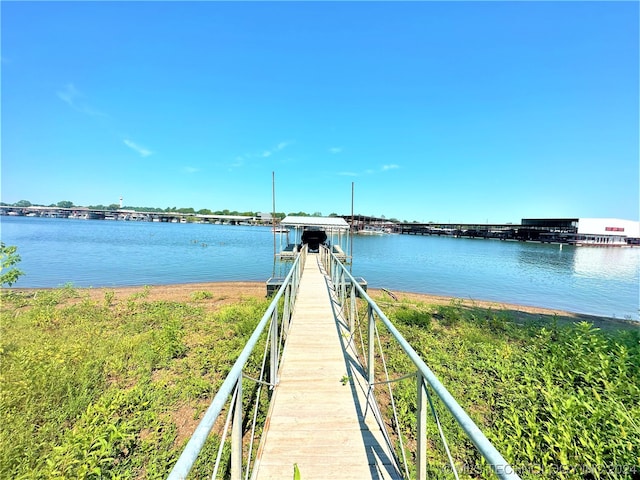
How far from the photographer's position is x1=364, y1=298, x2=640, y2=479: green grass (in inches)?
120

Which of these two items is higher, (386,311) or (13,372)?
(13,372)

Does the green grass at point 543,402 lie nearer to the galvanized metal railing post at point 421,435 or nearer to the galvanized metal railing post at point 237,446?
the galvanized metal railing post at point 421,435

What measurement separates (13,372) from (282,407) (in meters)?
4.40

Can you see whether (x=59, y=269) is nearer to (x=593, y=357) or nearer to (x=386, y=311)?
(x=386, y=311)

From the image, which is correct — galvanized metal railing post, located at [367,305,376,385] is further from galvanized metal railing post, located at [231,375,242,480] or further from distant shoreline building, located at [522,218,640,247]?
distant shoreline building, located at [522,218,640,247]

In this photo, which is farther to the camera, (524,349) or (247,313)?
(247,313)

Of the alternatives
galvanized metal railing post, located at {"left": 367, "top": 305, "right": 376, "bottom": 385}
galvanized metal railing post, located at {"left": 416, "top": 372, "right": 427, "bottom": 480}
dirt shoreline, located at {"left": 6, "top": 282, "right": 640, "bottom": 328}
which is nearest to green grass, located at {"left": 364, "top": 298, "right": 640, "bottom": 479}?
galvanized metal railing post, located at {"left": 367, "top": 305, "right": 376, "bottom": 385}

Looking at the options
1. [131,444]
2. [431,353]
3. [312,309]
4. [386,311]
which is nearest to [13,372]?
[131,444]

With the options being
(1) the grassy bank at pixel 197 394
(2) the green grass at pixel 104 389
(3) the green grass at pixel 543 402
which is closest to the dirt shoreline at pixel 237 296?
(2) the green grass at pixel 104 389

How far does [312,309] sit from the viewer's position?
7.16 m

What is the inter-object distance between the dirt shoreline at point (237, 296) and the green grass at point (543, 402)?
4.72 m

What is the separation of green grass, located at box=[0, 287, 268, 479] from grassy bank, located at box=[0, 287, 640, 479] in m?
0.02

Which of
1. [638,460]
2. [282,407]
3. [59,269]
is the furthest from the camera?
[59,269]

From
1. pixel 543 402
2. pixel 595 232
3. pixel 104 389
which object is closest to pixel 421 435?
pixel 543 402
